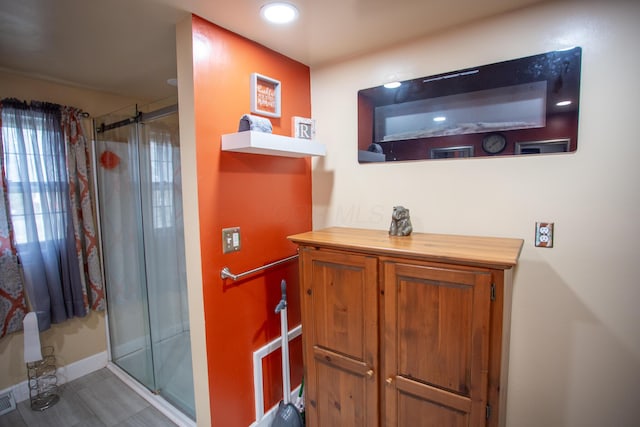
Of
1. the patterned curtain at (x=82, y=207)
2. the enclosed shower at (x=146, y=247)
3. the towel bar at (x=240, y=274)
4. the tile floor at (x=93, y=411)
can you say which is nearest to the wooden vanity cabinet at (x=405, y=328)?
the towel bar at (x=240, y=274)

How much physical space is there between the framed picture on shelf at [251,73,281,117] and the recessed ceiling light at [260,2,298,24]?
11.9 inches

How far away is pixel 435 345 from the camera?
1192 millimetres

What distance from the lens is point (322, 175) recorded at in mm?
2057

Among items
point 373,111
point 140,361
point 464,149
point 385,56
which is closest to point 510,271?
point 464,149

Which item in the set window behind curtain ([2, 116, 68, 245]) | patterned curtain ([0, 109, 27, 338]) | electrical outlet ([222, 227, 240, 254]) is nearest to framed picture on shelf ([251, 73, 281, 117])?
electrical outlet ([222, 227, 240, 254])

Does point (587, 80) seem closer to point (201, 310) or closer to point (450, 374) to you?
point (450, 374)

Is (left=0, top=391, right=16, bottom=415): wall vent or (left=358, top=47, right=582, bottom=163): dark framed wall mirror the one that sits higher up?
(left=358, top=47, right=582, bottom=163): dark framed wall mirror

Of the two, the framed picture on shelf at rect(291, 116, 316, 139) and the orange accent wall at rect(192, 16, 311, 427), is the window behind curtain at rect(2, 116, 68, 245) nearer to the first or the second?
the orange accent wall at rect(192, 16, 311, 427)

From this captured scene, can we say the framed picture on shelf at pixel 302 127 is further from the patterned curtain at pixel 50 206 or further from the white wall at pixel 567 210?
the patterned curtain at pixel 50 206

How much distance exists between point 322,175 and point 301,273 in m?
0.77

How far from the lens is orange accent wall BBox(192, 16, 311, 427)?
1456mm

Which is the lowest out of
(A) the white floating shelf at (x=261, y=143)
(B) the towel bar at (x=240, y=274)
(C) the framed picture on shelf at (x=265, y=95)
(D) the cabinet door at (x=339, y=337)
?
(D) the cabinet door at (x=339, y=337)

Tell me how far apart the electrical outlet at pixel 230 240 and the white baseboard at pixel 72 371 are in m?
1.87

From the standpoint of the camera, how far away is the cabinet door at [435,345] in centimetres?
111
